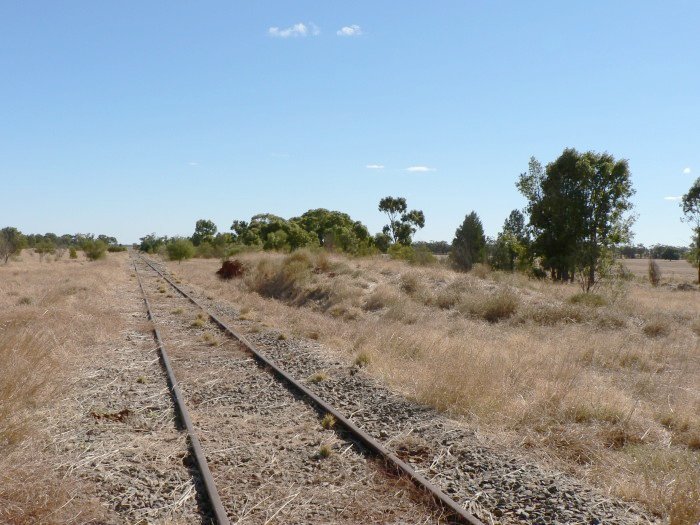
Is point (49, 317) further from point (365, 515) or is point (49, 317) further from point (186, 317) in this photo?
point (365, 515)

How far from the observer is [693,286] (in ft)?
175

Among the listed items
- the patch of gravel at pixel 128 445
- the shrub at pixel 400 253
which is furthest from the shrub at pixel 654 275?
the patch of gravel at pixel 128 445

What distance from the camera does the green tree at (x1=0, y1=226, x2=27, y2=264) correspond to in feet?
229

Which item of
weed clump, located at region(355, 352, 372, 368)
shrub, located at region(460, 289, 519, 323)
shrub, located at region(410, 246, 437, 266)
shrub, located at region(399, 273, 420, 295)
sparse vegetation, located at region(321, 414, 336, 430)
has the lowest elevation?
sparse vegetation, located at region(321, 414, 336, 430)

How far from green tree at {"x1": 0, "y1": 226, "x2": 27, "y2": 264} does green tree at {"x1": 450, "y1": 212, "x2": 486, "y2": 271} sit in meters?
48.1

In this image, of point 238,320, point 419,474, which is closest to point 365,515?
point 419,474

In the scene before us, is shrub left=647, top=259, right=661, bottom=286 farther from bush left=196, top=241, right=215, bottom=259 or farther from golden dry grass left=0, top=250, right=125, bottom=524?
bush left=196, top=241, right=215, bottom=259

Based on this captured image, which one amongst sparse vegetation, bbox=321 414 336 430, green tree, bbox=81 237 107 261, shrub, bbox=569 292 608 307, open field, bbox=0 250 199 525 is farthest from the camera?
green tree, bbox=81 237 107 261

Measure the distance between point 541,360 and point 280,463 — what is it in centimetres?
632

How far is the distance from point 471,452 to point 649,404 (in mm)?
3961

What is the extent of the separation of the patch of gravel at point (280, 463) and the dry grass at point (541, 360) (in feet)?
6.03

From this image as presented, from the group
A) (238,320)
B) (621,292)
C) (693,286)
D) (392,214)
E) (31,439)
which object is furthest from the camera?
(392,214)

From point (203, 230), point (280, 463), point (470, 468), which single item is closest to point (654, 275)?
point (470, 468)

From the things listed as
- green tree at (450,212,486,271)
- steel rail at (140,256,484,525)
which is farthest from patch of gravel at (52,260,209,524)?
green tree at (450,212,486,271)
